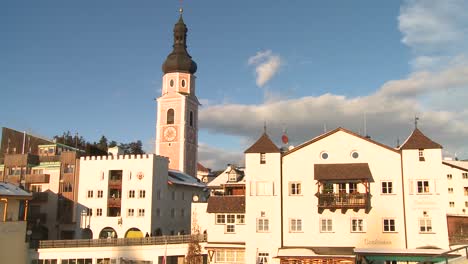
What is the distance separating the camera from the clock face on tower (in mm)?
87306

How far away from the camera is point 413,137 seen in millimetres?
43219

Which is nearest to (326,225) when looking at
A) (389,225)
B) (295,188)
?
(295,188)

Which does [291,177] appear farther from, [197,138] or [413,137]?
[197,138]

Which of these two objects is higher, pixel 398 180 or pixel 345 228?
pixel 398 180

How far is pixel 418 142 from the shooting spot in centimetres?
4294

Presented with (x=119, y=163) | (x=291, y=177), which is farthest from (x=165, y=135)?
(x=291, y=177)

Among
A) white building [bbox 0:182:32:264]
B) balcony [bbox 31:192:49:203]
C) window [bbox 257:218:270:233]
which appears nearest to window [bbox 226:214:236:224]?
window [bbox 257:218:270:233]

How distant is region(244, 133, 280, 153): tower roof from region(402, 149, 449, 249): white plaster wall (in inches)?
473

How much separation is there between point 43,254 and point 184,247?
50.0 feet

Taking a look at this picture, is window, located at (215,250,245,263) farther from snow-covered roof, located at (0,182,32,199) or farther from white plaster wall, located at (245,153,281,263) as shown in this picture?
snow-covered roof, located at (0,182,32,199)

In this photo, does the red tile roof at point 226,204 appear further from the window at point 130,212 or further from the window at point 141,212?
the window at point 130,212

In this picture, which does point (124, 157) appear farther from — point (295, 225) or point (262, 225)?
point (295, 225)

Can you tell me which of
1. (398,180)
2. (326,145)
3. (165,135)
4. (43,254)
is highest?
(165,135)

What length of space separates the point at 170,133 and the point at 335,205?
4966 cm
